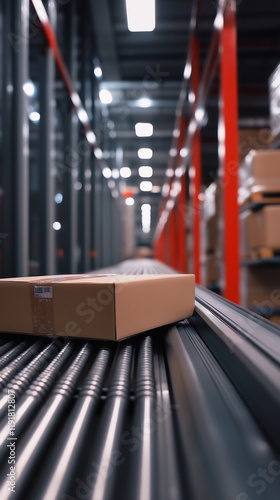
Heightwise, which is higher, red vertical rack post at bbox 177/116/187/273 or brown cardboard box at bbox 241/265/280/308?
red vertical rack post at bbox 177/116/187/273

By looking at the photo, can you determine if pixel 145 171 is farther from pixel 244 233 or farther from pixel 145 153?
pixel 244 233

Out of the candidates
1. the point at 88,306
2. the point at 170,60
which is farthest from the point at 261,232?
the point at 170,60

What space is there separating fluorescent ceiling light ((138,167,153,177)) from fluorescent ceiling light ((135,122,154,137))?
138 inches

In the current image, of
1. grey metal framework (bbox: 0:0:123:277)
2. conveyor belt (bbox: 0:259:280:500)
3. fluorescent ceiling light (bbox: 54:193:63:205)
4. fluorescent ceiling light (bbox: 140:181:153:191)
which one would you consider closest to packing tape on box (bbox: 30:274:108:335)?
conveyor belt (bbox: 0:259:280:500)

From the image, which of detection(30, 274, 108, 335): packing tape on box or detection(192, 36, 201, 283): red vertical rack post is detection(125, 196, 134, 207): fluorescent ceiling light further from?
detection(30, 274, 108, 335): packing tape on box

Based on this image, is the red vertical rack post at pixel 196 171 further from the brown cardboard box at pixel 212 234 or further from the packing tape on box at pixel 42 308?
the packing tape on box at pixel 42 308

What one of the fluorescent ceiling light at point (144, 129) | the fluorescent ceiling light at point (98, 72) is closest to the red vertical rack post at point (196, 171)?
the fluorescent ceiling light at point (98, 72)

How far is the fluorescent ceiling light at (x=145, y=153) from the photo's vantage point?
11.8 m

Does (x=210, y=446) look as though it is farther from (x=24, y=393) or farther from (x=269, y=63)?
(x=269, y=63)

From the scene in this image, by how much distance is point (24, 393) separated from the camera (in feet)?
2.42

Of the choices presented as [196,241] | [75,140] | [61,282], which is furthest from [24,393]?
[196,241]

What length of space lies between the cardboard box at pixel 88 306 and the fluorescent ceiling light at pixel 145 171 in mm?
12933

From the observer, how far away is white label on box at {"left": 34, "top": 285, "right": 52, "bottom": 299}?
109cm

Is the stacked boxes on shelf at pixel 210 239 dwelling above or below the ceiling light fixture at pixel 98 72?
below
